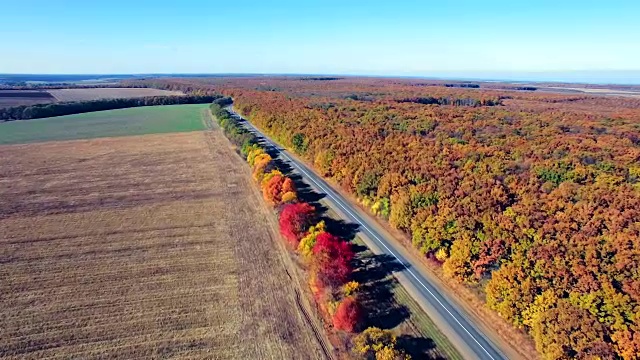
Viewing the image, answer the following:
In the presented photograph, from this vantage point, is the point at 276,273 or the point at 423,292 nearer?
the point at 423,292

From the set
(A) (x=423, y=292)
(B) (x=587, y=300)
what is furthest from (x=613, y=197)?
(A) (x=423, y=292)

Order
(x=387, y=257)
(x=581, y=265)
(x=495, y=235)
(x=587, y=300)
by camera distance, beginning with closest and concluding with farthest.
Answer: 1. (x=587, y=300)
2. (x=581, y=265)
3. (x=495, y=235)
4. (x=387, y=257)

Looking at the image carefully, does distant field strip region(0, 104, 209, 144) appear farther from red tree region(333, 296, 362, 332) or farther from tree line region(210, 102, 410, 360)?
red tree region(333, 296, 362, 332)

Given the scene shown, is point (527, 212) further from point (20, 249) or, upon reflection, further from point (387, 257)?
point (20, 249)

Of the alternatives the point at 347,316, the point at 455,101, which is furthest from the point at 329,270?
the point at 455,101

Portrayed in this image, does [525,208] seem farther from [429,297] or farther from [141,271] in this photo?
[141,271]

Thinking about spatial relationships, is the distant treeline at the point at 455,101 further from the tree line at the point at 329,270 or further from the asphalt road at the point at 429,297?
the tree line at the point at 329,270

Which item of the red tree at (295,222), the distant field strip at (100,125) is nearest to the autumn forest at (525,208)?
the red tree at (295,222)
